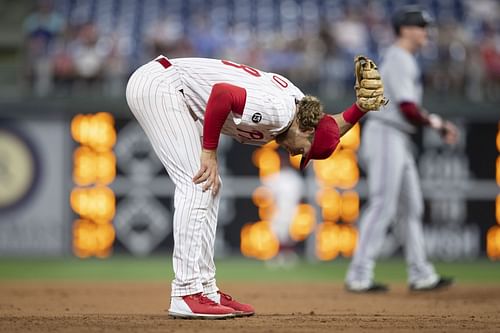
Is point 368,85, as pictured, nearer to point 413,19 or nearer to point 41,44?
point 413,19

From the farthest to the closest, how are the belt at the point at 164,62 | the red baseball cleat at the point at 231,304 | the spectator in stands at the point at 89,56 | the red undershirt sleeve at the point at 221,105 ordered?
the spectator in stands at the point at 89,56 → the red baseball cleat at the point at 231,304 → the belt at the point at 164,62 → the red undershirt sleeve at the point at 221,105

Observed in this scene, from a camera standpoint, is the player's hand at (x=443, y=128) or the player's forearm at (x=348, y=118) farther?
the player's hand at (x=443, y=128)

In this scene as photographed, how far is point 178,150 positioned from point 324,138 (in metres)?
0.80

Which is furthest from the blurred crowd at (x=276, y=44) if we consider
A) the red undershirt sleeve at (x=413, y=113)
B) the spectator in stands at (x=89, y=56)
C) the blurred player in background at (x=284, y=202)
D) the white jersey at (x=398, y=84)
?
the red undershirt sleeve at (x=413, y=113)

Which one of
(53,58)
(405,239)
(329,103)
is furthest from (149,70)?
(53,58)

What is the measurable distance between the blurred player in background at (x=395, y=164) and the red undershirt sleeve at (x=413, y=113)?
80 mm

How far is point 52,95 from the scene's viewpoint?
1177 cm

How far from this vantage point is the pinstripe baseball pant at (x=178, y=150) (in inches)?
198

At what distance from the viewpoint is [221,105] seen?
4.78 m

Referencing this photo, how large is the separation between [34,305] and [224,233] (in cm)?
540

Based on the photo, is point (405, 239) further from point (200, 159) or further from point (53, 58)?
point (53, 58)

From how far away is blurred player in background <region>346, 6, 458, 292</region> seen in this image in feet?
24.1

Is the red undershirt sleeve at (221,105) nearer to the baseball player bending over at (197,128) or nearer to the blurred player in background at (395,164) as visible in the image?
the baseball player bending over at (197,128)

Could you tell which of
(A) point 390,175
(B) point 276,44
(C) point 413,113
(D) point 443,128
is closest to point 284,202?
(B) point 276,44
